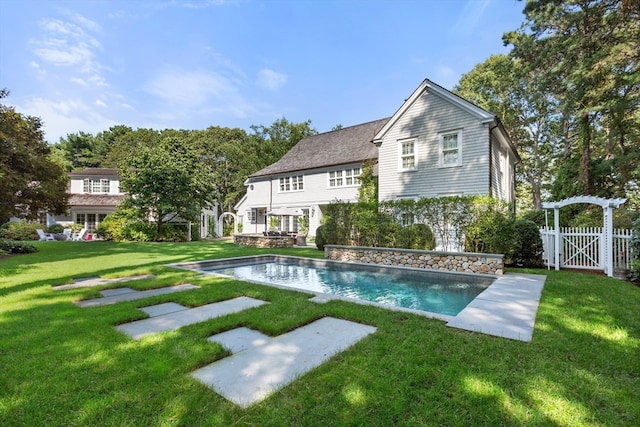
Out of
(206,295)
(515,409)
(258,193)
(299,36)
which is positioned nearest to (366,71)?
(299,36)

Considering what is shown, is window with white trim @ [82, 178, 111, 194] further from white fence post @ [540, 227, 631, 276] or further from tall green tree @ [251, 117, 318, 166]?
white fence post @ [540, 227, 631, 276]

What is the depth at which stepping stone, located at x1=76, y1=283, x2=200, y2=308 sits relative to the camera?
542 cm

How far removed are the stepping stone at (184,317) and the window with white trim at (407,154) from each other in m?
12.5

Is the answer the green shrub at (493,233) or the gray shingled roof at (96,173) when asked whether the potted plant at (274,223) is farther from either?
the gray shingled roof at (96,173)

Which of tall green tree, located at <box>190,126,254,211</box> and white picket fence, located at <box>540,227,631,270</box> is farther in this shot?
tall green tree, located at <box>190,126,254,211</box>

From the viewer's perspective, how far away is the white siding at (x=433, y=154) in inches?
539

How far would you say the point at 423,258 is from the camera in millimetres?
10078

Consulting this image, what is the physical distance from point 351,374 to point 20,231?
30433mm

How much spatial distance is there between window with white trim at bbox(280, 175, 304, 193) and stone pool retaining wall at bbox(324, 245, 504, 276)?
39.0ft

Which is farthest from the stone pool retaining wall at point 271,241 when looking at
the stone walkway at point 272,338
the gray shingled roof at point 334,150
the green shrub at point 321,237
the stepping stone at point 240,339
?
the stepping stone at point 240,339

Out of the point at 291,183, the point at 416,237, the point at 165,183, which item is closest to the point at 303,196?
the point at 291,183

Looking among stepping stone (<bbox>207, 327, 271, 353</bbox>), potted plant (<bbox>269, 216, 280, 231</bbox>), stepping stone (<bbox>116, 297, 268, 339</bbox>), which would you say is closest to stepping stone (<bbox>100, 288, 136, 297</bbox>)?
stepping stone (<bbox>116, 297, 268, 339</bbox>)

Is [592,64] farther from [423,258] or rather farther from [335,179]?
[335,179]

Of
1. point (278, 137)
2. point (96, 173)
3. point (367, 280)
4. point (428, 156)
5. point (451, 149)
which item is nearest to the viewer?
point (367, 280)
